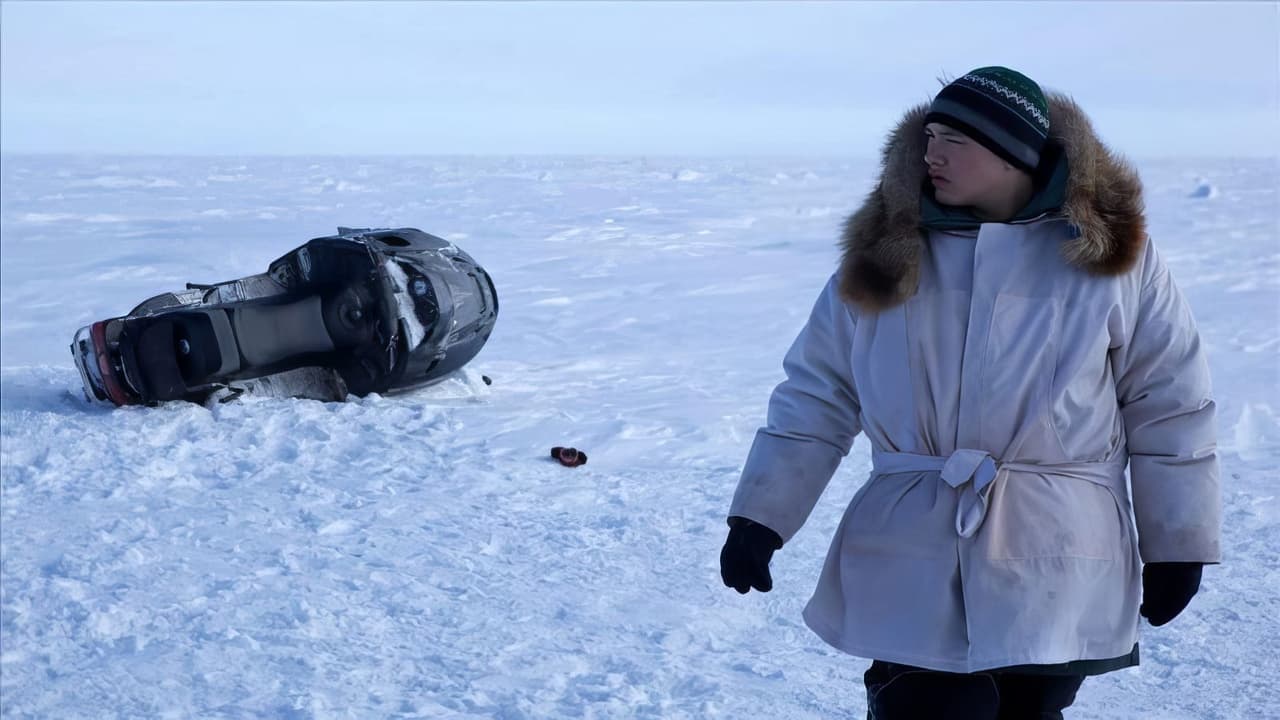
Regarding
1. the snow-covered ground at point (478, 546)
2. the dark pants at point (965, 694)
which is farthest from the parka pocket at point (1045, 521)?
the snow-covered ground at point (478, 546)

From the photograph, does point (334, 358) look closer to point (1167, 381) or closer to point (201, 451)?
point (201, 451)

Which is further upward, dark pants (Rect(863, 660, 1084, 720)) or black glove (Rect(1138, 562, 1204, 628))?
black glove (Rect(1138, 562, 1204, 628))

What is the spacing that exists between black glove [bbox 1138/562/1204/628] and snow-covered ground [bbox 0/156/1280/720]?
4.22 ft

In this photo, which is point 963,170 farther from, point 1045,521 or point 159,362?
point 159,362

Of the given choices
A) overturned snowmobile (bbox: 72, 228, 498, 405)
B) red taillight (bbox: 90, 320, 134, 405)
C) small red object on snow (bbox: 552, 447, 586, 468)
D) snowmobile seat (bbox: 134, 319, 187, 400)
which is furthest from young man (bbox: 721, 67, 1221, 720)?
red taillight (bbox: 90, 320, 134, 405)

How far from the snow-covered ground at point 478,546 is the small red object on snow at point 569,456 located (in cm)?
5

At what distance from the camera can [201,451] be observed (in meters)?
5.60

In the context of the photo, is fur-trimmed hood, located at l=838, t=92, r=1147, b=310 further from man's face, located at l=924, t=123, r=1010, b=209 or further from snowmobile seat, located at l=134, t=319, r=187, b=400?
snowmobile seat, located at l=134, t=319, r=187, b=400

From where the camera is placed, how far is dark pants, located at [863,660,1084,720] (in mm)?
1856

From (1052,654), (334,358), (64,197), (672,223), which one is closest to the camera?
(1052,654)

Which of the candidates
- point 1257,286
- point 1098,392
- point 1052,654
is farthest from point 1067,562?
point 1257,286

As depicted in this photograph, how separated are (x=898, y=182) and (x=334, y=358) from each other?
4.98m

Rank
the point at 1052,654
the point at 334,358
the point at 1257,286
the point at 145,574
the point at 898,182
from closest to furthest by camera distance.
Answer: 1. the point at 1052,654
2. the point at 898,182
3. the point at 145,574
4. the point at 334,358
5. the point at 1257,286

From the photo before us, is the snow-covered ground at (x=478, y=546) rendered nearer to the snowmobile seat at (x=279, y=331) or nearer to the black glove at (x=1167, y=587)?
the snowmobile seat at (x=279, y=331)
